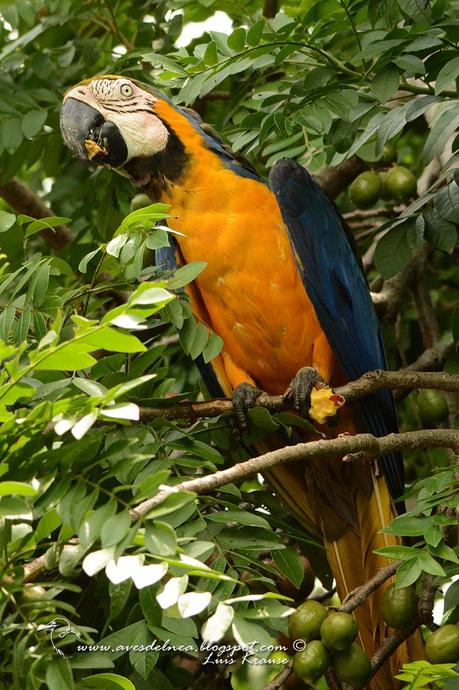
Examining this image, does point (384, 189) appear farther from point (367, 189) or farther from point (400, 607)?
point (400, 607)

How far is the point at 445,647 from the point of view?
5.59ft

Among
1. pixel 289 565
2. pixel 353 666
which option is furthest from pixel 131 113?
pixel 353 666

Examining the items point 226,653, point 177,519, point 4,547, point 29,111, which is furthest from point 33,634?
point 29,111

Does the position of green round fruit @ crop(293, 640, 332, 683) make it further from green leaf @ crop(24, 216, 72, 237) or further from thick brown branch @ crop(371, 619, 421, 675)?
green leaf @ crop(24, 216, 72, 237)

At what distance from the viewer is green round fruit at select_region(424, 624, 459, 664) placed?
1.70 meters

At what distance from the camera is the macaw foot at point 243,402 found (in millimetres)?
2262

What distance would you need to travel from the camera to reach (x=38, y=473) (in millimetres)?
1346

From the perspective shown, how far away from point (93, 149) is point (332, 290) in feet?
2.36

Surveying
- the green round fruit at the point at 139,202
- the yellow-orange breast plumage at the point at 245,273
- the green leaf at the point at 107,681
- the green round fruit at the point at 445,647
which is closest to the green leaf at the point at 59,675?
the green leaf at the point at 107,681

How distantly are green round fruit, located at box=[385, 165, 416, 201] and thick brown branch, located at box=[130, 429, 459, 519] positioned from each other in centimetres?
86

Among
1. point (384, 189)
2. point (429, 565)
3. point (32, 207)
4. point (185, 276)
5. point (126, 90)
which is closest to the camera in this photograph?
point (429, 565)

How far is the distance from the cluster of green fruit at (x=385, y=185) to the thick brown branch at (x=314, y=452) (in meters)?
0.86

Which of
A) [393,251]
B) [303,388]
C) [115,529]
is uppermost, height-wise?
[115,529]

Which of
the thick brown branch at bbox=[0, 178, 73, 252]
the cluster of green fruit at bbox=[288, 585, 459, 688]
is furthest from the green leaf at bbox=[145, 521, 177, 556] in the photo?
the thick brown branch at bbox=[0, 178, 73, 252]
